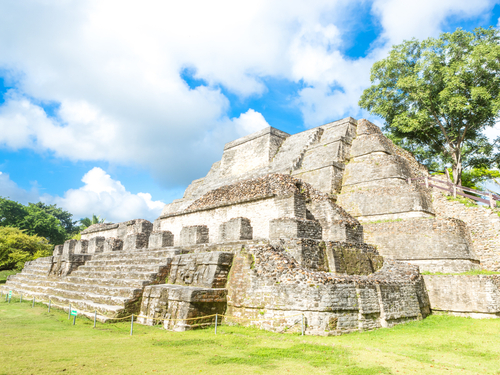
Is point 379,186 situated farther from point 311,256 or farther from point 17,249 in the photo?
point 17,249

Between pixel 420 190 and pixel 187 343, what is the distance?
1148 centimetres

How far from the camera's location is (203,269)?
9.17m

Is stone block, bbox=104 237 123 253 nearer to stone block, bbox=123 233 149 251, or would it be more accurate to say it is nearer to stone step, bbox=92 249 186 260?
stone block, bbox=123 233 149 251

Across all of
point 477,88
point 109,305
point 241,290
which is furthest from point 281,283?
point 477,88

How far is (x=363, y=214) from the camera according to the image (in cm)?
1441

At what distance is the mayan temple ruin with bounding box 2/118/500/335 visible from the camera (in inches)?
315

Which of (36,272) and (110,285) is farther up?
(36,272)

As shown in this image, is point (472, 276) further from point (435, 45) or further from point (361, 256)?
point (435, 45)

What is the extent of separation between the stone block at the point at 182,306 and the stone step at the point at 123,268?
130 cm

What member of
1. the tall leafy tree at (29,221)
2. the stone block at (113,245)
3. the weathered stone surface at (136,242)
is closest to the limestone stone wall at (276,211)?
the weathered stone surface at (136,242)

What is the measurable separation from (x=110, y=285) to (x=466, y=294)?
35.9 feet

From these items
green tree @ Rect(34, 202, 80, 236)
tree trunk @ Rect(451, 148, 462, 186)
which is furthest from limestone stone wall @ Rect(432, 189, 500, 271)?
green tree @ Rect(34, 202, 80, 236)

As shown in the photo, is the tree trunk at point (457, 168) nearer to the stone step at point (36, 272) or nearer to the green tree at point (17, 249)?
the stone step at point (36, 272)

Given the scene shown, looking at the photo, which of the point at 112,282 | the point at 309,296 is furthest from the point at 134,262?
the point at 309,296
